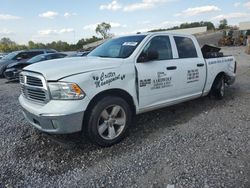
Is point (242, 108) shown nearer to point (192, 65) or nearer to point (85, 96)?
point (192, 65)

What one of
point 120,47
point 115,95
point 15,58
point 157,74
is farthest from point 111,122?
point 15,58

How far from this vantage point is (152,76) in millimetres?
4109

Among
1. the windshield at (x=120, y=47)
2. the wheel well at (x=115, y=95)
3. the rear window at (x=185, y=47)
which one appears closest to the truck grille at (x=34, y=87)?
the wheel well at (x=115, y=95)

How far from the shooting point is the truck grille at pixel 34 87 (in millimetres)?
3324

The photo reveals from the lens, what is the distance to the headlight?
3217 mm

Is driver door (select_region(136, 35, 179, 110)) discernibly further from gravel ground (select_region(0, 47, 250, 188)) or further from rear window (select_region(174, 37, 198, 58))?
gravel ground (select_region(0, 47, 250, 188))

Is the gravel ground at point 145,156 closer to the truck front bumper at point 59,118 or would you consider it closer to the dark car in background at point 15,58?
the truck front bumper at point 59,118

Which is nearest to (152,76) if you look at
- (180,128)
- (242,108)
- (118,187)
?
(180,128)

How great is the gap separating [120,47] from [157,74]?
905mm

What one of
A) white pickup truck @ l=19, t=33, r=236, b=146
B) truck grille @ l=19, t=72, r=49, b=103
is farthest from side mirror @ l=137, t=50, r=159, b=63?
truck grille @ l=19, t=72, r=49, b=103

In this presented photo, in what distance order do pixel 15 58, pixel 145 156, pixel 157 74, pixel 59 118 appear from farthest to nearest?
pixel 15 58, pixel 157 74, pixel 145 156, pixel 59 118

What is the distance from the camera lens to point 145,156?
342cm

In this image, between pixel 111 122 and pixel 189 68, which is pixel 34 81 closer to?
pixel 111 122

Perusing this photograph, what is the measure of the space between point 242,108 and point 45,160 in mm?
4505
